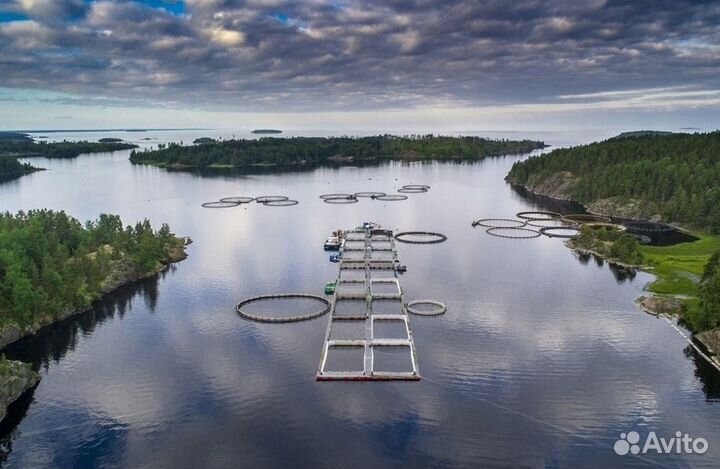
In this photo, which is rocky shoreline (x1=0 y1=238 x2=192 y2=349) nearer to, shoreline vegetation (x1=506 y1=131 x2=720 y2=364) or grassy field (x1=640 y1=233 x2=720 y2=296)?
shoreline vegetation (x1=506 y1=131 x2=720 y2=364)

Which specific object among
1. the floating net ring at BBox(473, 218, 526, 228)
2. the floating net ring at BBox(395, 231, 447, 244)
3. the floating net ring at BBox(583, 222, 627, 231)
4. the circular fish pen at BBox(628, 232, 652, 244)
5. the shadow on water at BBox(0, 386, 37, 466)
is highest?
the floating net ring at BBox(583, 222, 627, 231)

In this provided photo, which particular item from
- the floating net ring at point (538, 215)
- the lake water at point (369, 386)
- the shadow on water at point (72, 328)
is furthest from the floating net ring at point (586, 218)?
the shadow on water at point (72, 328)

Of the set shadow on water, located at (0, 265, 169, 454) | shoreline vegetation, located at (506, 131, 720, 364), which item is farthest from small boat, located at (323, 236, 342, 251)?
shoreline vegetation, located at (506, 131, 720, 364)

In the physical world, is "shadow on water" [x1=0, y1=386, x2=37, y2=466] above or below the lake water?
below

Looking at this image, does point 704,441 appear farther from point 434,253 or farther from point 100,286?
point 100,286

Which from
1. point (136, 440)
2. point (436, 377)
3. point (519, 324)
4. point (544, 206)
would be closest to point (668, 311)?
point (519, 324)

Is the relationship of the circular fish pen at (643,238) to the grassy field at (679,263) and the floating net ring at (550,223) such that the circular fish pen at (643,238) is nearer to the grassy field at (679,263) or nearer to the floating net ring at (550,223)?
the grassy field at (679,263)

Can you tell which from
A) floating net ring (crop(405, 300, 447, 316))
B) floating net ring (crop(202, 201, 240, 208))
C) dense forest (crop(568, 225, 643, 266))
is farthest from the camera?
floating net ring (crop(202, 201, 240, 208))
